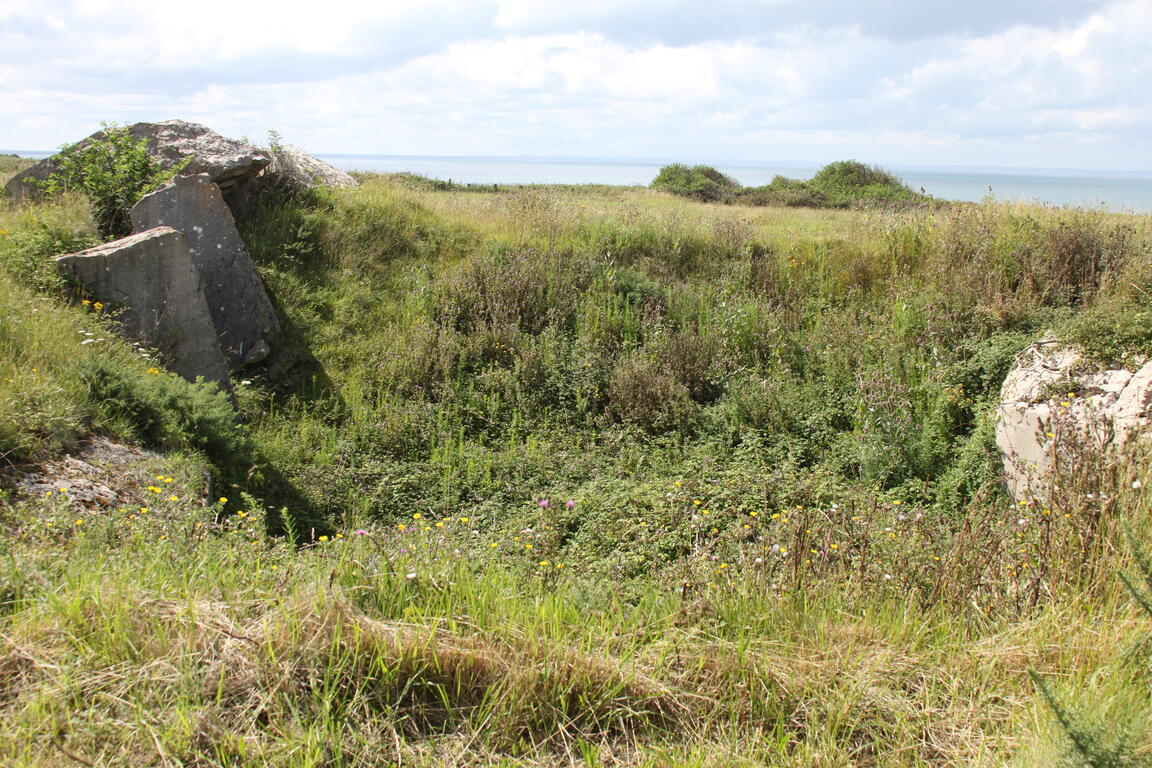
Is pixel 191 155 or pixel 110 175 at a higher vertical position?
pixel 191 155

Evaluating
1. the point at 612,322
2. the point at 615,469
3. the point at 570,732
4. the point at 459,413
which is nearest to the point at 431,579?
the point at 570,732

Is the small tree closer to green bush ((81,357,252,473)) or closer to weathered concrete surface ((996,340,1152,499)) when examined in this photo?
green bush ((81,357,252,473))

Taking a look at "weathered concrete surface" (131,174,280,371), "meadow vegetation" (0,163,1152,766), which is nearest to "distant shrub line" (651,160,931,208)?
"meadow vegetation" (0,163,1152,766)

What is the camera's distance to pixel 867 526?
4.21 metres

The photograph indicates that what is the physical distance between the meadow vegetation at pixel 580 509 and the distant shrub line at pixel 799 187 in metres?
10.3

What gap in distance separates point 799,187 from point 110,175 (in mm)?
22382

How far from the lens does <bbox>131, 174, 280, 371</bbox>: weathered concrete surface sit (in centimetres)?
895

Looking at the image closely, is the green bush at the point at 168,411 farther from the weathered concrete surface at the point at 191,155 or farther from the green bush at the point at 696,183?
the green bush at the point at 696,183

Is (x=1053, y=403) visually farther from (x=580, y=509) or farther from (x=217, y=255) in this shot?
(x=217, y=255)

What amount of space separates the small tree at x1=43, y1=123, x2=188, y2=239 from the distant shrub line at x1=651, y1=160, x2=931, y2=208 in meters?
17.5

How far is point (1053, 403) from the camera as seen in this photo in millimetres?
6539

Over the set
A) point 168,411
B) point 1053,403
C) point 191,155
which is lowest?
point 168,411

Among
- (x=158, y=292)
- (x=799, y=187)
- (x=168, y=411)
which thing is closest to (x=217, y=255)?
(x=158, y=292)

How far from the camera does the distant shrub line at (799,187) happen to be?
75.0 ft
